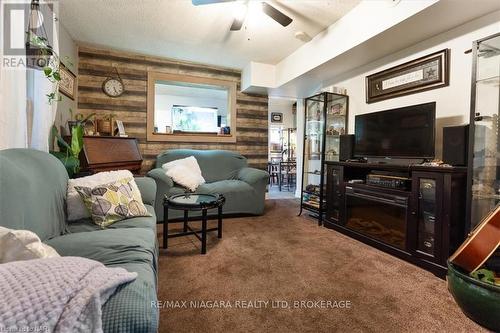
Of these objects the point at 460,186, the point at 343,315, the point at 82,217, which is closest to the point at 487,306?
the point at 343,315

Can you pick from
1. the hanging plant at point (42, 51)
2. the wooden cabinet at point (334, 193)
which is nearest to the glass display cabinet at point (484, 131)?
the wooden cabinet at point (334, 193)

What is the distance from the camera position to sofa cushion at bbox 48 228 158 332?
0.75 meters

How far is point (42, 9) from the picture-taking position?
2.35 m

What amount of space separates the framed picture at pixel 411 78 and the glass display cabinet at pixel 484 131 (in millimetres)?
507

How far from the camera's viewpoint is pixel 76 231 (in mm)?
1591

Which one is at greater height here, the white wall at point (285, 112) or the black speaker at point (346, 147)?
the white wall at point (285, 112)

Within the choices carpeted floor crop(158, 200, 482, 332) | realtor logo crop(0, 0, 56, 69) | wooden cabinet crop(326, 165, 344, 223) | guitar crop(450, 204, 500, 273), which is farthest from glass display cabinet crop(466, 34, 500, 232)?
realtor logo crop(0, 0, 56, 69)

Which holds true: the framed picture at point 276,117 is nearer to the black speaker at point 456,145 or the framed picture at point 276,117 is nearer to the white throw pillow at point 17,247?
the black speaker at point 456,145

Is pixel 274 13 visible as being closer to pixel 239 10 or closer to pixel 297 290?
pixel 239 10

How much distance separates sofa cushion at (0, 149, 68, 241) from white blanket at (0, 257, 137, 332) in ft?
1.94

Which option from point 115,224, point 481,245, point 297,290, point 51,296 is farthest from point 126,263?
point 481,245

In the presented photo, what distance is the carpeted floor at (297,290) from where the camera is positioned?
1393 millimetres

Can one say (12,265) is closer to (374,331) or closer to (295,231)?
(374,331)

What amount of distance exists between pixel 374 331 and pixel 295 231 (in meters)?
1.67
